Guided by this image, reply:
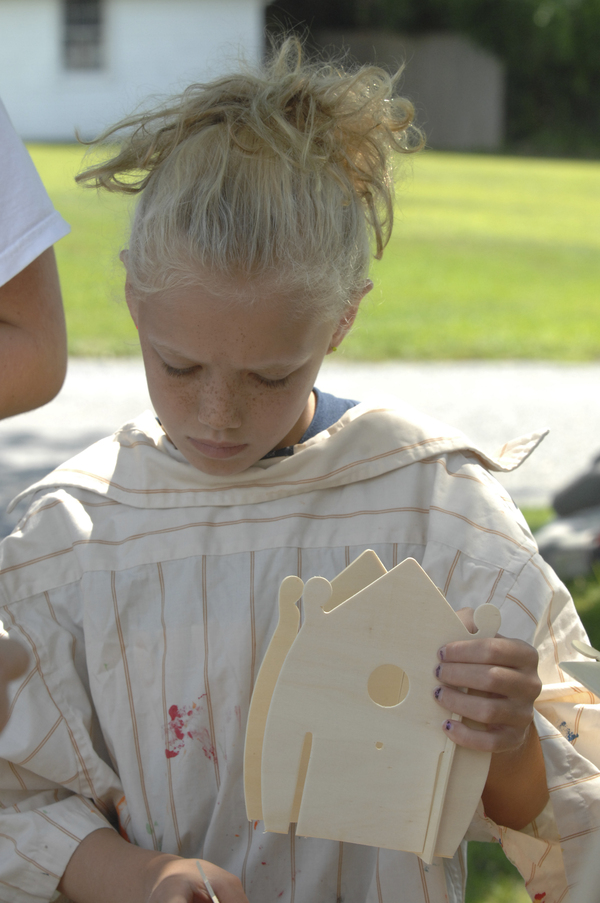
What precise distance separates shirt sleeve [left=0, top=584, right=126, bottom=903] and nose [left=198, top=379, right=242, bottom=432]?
32 cm

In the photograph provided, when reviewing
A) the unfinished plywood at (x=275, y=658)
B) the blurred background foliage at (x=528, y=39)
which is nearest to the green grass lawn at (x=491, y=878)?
the unfinished plywood at (x=275, y=658)

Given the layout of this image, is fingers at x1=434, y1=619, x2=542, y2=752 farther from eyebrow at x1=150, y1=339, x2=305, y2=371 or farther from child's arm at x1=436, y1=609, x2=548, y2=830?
eyebrow at x1=150, y1=339, x2=305, y2=371

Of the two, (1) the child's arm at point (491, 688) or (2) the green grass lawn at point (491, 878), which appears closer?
(1) the child's arm at point (491, 688)

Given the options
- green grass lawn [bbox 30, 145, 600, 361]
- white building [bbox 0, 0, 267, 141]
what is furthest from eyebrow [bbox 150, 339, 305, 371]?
white building [bbox 0, 0, 267, 141]

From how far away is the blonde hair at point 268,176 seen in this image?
117 centimetres

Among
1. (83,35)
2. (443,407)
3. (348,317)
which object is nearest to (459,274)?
(443,407)

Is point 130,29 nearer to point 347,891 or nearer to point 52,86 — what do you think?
point 52,86

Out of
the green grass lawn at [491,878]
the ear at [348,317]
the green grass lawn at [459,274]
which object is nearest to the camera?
the ear at [348,317]

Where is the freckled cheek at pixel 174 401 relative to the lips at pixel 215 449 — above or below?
above

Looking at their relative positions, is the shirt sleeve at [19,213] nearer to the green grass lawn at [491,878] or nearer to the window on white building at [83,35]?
the green grass lawn at [491,878]

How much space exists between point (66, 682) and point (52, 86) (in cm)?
2057

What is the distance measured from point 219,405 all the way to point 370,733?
1.44 ft

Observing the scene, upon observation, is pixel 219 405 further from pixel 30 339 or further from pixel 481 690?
pixel 481 690

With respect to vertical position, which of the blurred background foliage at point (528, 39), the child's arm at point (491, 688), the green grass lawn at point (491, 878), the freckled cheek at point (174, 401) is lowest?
the blurred background foliage at point (528, 39)
